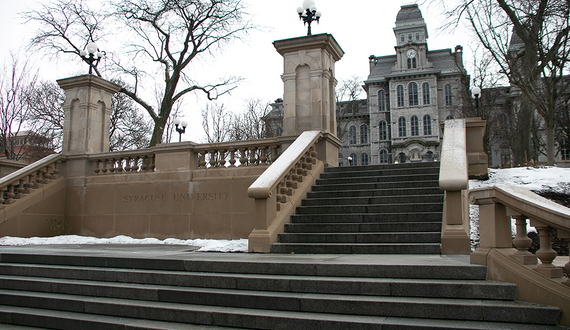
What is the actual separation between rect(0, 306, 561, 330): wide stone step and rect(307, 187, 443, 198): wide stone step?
505 centimetres

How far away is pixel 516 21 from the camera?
19.0 meters

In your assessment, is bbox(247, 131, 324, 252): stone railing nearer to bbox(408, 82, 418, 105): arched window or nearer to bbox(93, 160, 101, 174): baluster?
bbox(93, 160, 101, 174): baluster

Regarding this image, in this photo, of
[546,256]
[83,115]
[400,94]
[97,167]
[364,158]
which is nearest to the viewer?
[546,256]

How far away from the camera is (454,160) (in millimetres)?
7250

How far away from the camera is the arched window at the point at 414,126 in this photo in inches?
2584

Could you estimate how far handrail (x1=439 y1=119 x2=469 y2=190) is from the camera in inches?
254

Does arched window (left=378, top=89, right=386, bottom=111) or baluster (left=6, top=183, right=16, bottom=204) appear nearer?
baluster (left=6, top=183, right=16, bottom=204)

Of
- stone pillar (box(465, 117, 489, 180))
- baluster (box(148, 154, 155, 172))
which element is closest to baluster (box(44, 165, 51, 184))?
baluster (box(148, 154, 155, 172))

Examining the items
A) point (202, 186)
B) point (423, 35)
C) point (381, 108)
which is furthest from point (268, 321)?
point (423, 35)

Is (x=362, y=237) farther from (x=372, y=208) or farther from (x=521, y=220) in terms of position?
(x=521, y=220)

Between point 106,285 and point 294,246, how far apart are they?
315 cm

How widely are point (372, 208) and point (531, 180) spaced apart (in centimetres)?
481

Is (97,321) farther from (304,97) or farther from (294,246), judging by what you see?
(304,97)

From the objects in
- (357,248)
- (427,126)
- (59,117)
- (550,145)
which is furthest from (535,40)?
(427,126)
